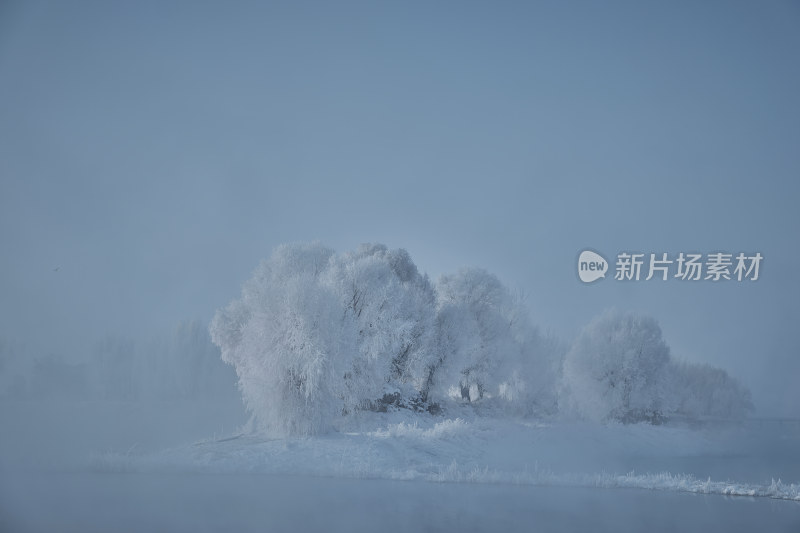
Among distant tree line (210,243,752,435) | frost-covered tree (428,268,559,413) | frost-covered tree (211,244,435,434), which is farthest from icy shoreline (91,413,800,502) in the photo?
frost-covered tree (428,268,559,413)

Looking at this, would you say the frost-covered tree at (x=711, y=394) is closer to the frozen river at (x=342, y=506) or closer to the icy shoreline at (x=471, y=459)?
the icy shoreline at (x=471, y=459)

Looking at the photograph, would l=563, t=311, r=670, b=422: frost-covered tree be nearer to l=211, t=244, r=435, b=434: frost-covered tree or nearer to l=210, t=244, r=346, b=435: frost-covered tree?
l=211, t=244, r=435, b=434: frost-covered tree

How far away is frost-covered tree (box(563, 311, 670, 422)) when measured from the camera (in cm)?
5778

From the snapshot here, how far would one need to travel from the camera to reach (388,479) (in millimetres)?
27969

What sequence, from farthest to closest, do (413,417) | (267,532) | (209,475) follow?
A: (413,417) → (209,475) → (267,532)

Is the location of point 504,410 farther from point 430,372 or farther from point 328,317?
point 328,317

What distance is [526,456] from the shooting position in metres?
36.0

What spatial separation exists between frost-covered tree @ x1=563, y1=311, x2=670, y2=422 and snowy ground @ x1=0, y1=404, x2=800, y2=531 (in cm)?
905

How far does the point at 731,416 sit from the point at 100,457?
7208 centimetres

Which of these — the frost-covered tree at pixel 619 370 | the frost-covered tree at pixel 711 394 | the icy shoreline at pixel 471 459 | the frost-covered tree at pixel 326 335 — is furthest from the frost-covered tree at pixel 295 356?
the frost-covered tree at pixel 711 394

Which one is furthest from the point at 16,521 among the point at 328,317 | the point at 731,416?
the point at 731,416

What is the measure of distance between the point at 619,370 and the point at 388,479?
3681cm

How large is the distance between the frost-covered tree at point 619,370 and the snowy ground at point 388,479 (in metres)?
9.05

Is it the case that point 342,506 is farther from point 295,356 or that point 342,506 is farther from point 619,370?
point 619,370
